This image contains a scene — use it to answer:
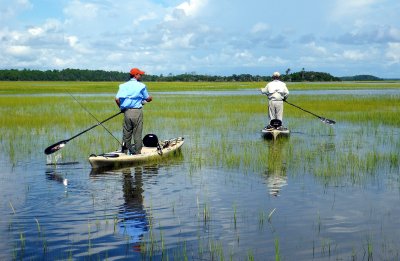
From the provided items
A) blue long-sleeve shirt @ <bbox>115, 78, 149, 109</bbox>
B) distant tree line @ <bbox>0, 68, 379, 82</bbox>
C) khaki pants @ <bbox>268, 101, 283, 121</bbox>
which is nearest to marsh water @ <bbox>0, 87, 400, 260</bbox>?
blue long-sleeve shirt @ <bbox>115, 78, 149, 109</bbox>

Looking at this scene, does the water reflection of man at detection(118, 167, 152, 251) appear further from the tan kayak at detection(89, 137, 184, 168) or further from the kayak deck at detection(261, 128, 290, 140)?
the kayak deck at detection(261, 128, 290, 140)

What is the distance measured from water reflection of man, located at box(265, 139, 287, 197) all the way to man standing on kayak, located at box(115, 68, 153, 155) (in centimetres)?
346

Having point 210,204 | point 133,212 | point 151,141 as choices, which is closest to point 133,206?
point 133,212

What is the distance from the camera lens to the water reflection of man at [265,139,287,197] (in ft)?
32.5

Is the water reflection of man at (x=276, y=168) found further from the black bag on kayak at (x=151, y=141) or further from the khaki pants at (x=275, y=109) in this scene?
the black bag on kayak at (x=151, y=141)

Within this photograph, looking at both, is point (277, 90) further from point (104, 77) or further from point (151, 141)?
point (104, 77)

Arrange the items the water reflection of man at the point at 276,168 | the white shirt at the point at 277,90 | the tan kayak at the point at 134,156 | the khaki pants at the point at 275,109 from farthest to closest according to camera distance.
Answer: the khaki pants at the point at 275,109, the white shirt at the point at 277,90, the tan kayak at the point at 134,156, the water reflection of man at the point at 276,168

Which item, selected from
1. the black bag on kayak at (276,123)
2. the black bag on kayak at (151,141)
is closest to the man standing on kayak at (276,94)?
the black bag on kayak at (276,123)

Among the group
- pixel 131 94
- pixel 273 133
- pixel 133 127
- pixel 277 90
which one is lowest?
pixel 273 133

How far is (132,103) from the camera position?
41.4 ft

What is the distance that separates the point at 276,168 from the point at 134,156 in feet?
11.5

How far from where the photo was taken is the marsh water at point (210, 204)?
6438 millimetres

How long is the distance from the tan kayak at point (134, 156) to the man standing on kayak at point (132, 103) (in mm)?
353

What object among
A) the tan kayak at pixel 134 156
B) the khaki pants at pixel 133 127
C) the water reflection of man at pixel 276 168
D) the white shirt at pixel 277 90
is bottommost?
the water reflection of man at pixel 276 168
